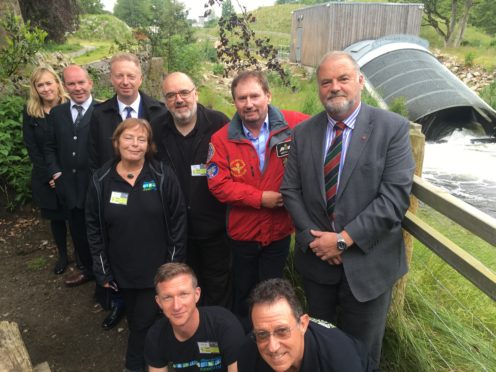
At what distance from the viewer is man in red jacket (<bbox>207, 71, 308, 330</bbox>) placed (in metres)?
2.70

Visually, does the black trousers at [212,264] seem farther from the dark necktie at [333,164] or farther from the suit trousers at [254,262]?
the dark necktie at [333,164]

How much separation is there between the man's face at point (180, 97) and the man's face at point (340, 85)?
3.67 feet

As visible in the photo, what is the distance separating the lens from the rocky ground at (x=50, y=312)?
3.35 m

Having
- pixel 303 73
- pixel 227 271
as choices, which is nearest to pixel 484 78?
pixel 303 73

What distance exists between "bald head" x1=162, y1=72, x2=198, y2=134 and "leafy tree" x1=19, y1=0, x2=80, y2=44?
424 inches

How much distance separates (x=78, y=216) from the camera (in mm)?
4000

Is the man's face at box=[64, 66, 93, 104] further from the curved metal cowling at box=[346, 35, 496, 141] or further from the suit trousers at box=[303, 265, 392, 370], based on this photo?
the curved metal cowling at box=[346, 35, 496, 141]

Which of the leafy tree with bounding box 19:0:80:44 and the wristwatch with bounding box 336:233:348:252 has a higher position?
the leafy tree with bounding box 19:0:80:44

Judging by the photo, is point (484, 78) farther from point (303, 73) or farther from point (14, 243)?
point (14, 243)

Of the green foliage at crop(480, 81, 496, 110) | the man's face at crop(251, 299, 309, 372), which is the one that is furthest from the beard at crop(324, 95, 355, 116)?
the green foliage at crop(480, 81, 496, 110)

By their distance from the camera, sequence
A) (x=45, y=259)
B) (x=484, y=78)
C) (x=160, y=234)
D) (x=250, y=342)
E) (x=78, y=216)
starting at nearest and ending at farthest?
(x=250, y=342)
(x=160, y=234)
(x=78, y=216)
(x=45, y=259)
(x=484, y=78)

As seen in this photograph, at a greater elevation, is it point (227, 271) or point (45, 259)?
point (227, 271)

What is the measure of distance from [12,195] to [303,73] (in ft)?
59.1

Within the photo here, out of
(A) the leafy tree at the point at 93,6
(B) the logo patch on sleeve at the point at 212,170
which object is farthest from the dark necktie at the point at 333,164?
(A) the leafy tree at the point at 93,6
